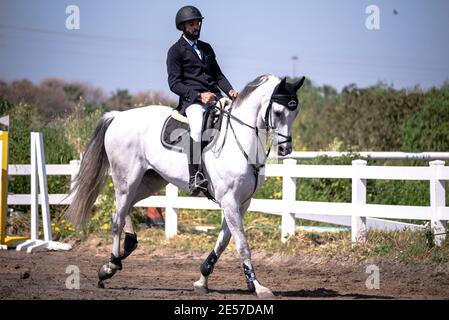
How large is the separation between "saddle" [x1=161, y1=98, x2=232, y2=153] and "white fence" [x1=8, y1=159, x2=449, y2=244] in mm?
1912

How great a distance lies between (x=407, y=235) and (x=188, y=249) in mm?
3659

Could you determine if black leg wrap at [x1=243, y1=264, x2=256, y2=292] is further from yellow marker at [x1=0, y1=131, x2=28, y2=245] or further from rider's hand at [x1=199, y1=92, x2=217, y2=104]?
yellow marker at [x1=0, y1=131, x2=28, y2=245]

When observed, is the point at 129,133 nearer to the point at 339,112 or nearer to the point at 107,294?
the point at 107,294

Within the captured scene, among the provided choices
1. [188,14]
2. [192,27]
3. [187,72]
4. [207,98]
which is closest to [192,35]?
[192,27]

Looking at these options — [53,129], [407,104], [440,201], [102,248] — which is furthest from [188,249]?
[407,104]

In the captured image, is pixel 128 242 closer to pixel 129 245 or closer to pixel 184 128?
pixel 129 245

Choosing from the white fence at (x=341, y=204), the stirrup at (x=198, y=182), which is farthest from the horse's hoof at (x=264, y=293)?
the white fence at (x=341, y=204)

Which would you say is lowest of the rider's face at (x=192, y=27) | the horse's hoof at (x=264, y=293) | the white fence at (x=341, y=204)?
the horse's hoof at (x=264, y=293)

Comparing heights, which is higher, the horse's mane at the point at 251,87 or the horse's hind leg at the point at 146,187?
the horse's mane at the point at 251,87

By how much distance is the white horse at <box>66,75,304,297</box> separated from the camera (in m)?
8.09

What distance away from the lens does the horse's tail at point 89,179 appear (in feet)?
32.8

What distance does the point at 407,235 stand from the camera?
36.7ft

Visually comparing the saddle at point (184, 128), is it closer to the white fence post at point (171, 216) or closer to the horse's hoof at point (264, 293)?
the horse's hoof at point (264, 293)

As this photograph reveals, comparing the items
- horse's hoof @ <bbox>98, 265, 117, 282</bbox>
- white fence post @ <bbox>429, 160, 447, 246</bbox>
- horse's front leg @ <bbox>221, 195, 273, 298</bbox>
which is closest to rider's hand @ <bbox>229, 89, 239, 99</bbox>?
horse's front leg @ <bbox>221, 195, 273, 298</bbox>
